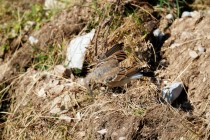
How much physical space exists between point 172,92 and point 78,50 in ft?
2.74

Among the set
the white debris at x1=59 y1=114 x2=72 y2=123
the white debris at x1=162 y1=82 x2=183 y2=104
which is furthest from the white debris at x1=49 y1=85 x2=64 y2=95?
the white debris at x1=162 y1=82 x2=183 y2=104

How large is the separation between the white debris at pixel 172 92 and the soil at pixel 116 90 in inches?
1.7

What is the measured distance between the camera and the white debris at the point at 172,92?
357 centimetres

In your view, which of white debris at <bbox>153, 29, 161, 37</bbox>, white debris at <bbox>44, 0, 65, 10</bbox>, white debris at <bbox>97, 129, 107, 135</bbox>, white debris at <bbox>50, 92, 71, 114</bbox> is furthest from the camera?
white debris at <bbox>44, 0, 65, 10</bbox>

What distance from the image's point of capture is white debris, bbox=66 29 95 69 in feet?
12.9

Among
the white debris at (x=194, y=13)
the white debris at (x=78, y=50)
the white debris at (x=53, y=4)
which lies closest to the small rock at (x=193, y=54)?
the white debris at (x=194, y=13)

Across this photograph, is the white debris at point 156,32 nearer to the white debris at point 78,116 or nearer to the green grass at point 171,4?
the green grass at point 171,4

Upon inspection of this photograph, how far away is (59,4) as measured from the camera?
4512 mm

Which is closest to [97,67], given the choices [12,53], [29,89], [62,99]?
[62,99]

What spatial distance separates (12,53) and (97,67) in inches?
34.7

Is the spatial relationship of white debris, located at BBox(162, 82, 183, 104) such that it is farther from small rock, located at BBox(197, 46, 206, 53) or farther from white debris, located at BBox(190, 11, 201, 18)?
white debris, located at BBox(190, 11, 201, 18)

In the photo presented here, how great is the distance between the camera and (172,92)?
142 inches

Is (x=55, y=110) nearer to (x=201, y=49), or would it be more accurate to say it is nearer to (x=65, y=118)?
(x=65, y=118)

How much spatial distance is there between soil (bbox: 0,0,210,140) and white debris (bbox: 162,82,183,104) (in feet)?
0.15
